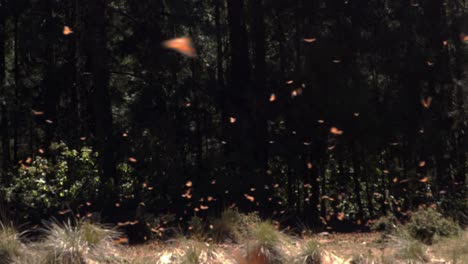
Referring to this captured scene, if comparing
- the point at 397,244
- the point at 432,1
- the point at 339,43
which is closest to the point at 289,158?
the point at 339,43

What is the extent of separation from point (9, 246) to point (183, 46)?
42.4 feet

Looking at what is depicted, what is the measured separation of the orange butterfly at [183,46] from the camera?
57.8ft

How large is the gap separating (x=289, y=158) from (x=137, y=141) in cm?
401

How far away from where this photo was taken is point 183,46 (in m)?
20.4

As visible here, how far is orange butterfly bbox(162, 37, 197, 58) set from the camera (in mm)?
17603

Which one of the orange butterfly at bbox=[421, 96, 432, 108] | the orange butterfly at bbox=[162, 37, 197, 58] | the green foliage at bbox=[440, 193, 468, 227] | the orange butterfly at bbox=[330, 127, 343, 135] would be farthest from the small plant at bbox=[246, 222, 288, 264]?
the orange butterfly at bbox=[421, 96, 432, 108]

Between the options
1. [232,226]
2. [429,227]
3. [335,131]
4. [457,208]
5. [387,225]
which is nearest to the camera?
[429,227]

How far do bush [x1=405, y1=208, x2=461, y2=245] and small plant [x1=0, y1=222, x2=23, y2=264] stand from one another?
5695mm

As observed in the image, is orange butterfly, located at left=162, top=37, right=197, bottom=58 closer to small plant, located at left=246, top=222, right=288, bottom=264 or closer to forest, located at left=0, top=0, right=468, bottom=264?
forest, located at left=0, top=0, right=468, bottom=264

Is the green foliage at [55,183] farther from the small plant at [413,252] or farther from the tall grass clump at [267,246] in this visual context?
the small plant at [413,252]

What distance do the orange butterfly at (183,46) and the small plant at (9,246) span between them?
9.64 metres

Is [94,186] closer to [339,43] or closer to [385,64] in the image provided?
[339,43]

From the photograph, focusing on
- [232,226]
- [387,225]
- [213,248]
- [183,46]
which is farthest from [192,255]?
[183,46]

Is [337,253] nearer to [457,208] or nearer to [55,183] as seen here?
[457,208]
